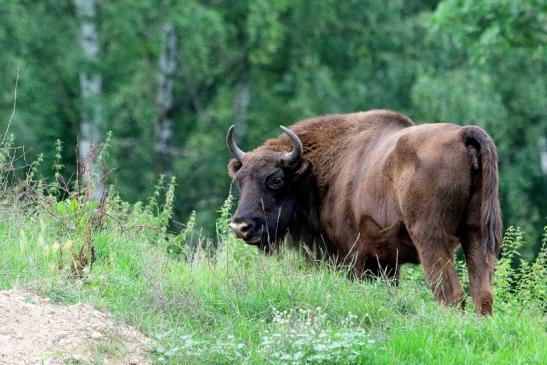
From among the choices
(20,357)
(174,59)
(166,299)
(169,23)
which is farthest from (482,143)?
(174,59)

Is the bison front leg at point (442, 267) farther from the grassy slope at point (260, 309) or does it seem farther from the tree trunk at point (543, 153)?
the tree trunk at point (543, 153)

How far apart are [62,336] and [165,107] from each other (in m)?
20.7

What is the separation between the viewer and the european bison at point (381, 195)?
9.01 meters

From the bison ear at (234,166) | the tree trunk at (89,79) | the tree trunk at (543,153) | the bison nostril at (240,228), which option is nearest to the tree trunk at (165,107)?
the tree trunk at (89,79)

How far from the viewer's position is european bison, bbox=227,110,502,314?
29.6 ft

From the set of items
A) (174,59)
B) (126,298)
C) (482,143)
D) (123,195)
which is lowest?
(123,195)

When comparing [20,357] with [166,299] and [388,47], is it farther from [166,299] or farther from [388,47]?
[388,47]

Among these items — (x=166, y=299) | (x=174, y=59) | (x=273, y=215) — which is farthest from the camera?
(x=174, y=59)

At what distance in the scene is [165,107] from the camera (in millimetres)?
28094

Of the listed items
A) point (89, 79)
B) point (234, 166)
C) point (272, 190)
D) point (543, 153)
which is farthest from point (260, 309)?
point (543, 153)

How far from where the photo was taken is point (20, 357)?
726 cm

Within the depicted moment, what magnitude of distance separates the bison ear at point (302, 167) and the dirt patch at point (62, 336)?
11.2 ft

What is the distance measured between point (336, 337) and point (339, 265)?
2158mm

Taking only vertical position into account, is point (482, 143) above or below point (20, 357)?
above
